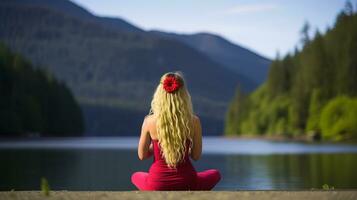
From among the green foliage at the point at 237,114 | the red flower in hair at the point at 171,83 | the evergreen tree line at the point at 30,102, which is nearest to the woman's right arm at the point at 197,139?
the red flower in hair at the point at 171,83

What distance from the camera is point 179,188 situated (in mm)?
9797

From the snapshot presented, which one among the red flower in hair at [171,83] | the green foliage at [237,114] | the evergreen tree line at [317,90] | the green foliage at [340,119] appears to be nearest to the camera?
the red flower in hair at [171,83]

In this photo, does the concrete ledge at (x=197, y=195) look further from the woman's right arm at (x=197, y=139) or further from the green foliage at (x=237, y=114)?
the green foliage at (x=237, y=114)

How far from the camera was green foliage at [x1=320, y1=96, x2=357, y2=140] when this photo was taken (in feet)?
361

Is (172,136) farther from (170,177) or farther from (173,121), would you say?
(170,177)

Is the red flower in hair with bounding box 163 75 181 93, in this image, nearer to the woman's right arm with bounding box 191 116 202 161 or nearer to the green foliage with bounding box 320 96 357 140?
the woman's right arm with bounding box 191 116 202 161

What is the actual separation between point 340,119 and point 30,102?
56532 mm

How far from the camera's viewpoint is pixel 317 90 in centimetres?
13125

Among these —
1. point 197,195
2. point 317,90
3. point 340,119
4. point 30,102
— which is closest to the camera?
point 197,195

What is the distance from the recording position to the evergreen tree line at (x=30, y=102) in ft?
431

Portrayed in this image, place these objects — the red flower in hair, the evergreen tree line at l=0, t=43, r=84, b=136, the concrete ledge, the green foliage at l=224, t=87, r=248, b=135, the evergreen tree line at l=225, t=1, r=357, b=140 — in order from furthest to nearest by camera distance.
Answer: the green foliage at l=224, t=87, r=248, b=135 → the evergreen tree line at l=0, t=43, r=84, b=136 → the evergreen tree line at l=225, t=1, r=357, b=140 → the red flower in hair → the concrete ledge

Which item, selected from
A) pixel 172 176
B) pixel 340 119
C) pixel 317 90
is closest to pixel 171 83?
pixel 172 176

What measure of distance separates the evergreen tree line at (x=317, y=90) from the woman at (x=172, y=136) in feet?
335

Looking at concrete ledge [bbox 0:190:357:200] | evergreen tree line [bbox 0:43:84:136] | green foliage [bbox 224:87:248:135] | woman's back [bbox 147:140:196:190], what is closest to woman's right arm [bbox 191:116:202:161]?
woman's back [bbox 147:140:196:190]
